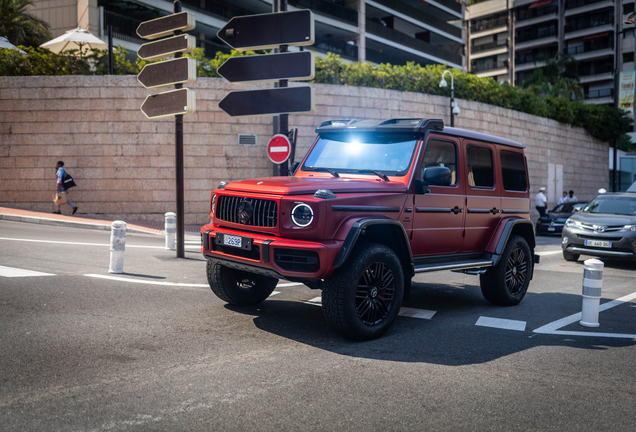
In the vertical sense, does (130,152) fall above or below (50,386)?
above

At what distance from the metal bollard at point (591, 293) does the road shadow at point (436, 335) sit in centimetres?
43

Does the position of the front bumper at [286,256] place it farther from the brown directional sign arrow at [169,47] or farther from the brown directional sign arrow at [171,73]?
Result: the brown directional sign arrow at [169,47]

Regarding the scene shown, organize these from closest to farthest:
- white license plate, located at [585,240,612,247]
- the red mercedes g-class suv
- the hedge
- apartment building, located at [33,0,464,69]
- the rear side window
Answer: the red mercedes g-class suv → the rear side window → white license plate, located at [585,240,612,247] → the hedge → apartment building, located at [33,0,464,69]

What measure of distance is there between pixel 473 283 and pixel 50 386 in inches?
270

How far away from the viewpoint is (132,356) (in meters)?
4.54

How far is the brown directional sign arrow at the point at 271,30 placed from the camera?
35.0 ft

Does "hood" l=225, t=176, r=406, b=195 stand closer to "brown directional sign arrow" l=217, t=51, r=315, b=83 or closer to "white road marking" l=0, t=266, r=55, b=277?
"white road marking" l=0, t=266, r=55, b=277

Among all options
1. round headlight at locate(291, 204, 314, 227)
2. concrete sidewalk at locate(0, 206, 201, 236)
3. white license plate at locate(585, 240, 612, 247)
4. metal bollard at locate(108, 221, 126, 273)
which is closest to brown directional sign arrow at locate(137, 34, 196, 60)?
metal bollard at locate(108, 221, 126, 273)

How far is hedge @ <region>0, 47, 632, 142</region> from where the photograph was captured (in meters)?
18.8

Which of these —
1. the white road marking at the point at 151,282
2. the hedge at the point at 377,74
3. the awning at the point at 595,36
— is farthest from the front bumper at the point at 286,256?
the awning at the point at 595,36

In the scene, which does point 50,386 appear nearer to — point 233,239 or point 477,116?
point 233,239

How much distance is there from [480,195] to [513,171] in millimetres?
1131

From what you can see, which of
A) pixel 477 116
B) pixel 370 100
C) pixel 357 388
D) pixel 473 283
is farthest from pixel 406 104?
pixel 357 388

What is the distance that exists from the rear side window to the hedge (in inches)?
518
